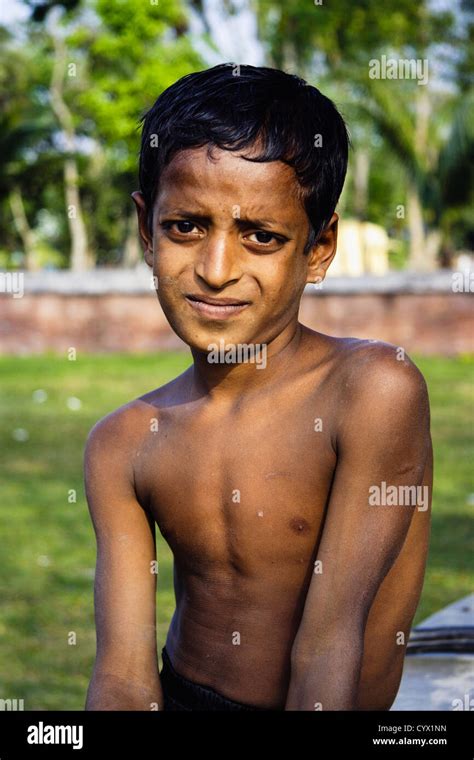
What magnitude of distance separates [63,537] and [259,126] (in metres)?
5.00

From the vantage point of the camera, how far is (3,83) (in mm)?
36688

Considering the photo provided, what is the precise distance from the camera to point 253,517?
186 centimetres

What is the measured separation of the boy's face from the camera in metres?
1.74

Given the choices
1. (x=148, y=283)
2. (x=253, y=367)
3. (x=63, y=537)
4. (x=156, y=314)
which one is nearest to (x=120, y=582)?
(x=253, y=367)

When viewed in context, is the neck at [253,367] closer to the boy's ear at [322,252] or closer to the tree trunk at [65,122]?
the boy's ear at [322,252]

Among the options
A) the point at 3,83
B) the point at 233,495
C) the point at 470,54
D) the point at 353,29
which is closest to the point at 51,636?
the point at 233,495

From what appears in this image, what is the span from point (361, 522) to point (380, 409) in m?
0.18

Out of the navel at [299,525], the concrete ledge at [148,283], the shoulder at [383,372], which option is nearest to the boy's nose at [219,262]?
the shoulder at [383,372]

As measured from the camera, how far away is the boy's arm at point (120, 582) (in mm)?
1911

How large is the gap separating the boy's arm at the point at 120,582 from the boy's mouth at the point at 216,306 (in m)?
0.34

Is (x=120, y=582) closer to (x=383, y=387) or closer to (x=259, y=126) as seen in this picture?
(x=383, y=387)

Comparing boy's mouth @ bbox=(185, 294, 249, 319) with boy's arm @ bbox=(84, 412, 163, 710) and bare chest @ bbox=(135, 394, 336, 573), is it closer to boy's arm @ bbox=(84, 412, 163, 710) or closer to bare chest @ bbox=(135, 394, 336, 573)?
bare chest @ bbox=(135, 394, 336, 573)

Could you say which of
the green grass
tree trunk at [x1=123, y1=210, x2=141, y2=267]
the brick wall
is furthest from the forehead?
tree trunk at [x1=123, y1=210, x2=141, y2=267]

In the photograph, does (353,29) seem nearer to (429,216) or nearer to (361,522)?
(429,216)
